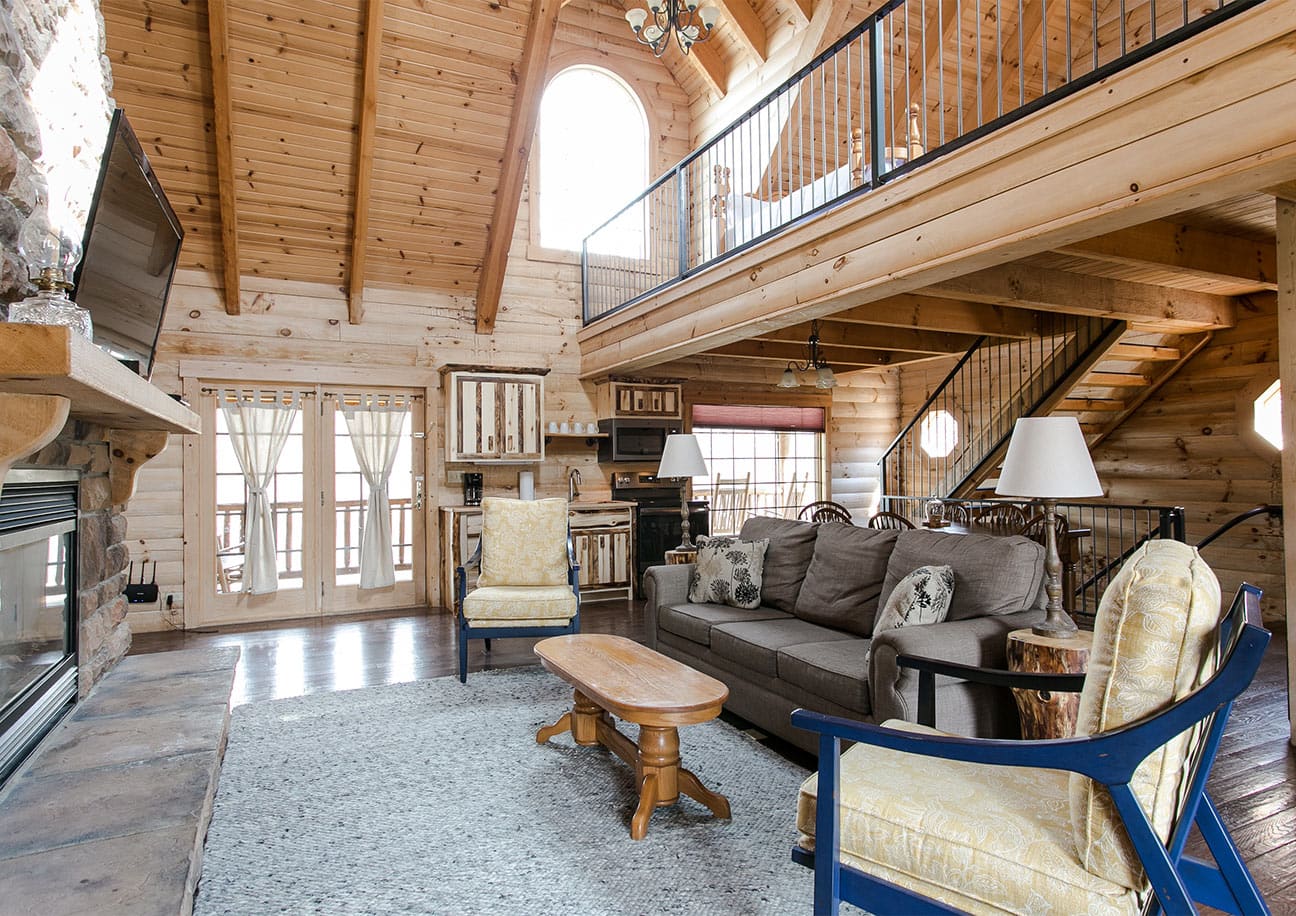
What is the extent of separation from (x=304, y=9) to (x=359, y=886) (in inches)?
198

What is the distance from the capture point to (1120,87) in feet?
7.84

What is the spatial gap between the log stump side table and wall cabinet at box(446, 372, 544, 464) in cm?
475

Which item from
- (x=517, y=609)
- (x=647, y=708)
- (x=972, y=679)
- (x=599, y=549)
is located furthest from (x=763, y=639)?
(x=599, y=549)

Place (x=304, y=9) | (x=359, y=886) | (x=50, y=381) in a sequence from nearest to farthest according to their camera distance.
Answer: (x=50, y=381) < (x=359, y=886) < (x=304, y=9)

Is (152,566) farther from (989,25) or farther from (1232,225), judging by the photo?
(989,25)

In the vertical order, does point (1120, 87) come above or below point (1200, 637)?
above

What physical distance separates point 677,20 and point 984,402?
5332 millimetres

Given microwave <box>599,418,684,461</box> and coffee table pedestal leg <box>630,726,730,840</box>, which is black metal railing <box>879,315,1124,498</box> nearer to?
microwave <box>599,418,684,461</box>

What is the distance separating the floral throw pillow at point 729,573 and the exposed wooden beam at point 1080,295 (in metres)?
1.76

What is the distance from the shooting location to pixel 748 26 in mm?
7051

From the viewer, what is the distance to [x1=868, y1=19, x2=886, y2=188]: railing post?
11.1ft

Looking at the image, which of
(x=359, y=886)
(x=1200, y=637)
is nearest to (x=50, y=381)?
(x=359, y=886)

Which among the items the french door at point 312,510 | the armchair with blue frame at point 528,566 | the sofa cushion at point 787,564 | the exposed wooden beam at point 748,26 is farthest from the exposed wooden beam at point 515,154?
the sofa cushion at point 787,564

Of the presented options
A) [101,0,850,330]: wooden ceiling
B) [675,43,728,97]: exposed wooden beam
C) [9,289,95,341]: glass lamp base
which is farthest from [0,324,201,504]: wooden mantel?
[675,43,728,97]: exposed wooden beam
